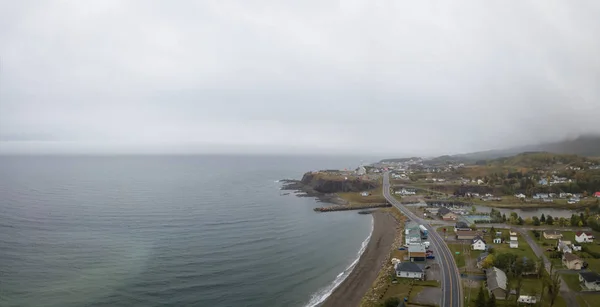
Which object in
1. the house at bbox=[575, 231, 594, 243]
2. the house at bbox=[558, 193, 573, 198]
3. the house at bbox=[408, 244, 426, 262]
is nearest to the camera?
the house at bbox=[408, 244, 426, 262]

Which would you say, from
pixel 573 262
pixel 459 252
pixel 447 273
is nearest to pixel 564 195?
pixel 573 262

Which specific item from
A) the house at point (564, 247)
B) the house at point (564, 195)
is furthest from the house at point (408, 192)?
the house at point (564, 247)

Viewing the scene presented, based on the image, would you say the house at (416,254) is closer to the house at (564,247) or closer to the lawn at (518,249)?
the lawn at (518,249)

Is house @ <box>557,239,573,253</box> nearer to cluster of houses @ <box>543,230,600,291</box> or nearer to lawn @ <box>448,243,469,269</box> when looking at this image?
cluster of houses @ <box>543,230,600,291</box>

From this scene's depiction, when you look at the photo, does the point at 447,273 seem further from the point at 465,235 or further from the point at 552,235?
the point at 552,235

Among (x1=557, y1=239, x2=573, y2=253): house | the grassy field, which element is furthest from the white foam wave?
(x1=557, y1=239, x2=573, y2=253): house

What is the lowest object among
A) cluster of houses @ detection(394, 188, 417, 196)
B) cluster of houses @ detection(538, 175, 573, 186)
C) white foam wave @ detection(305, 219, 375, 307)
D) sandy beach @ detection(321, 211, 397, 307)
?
white foam wave @ detection(305, 219, 375, 307)

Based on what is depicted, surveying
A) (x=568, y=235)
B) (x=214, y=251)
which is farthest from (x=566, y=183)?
(x=214, y=251)
